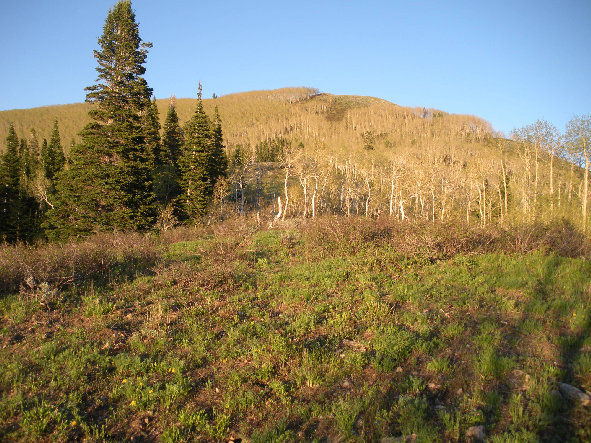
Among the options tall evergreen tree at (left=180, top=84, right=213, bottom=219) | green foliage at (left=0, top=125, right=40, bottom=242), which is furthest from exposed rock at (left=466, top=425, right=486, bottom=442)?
green foliage at (left=0, top=125, right=40, bottom=242)

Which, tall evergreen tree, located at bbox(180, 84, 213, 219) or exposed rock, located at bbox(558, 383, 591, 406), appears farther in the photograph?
tall evergreen tree, located at bbox(180, 84, 213, 219)

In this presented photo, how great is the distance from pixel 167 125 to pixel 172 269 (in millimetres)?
38516

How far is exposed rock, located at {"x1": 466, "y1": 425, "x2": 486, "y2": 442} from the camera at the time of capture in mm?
3953

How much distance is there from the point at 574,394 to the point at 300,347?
387 cm

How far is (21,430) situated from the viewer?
4.48 metres

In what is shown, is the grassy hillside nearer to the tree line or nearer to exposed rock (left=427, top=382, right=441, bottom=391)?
exposed rock (left=427, top=382, right=441, bottom=391)

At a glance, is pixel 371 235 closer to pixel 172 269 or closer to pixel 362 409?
pixel 172 269

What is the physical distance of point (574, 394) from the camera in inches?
173

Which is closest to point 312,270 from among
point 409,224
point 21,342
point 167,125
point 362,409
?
point 409,224

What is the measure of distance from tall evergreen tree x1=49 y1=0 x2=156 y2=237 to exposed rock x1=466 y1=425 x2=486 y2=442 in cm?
2682

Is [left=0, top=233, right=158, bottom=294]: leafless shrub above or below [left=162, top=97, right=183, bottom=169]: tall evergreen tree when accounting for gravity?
below

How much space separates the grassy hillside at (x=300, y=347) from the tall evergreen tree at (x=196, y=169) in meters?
25.5

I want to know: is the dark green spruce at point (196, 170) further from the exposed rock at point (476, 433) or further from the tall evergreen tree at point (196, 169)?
the exposed rock at point (476, 433)

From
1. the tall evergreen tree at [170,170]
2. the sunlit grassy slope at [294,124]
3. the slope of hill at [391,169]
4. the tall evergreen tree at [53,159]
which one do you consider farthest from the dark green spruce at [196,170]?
the sunlit grassy slope at [294,124]
